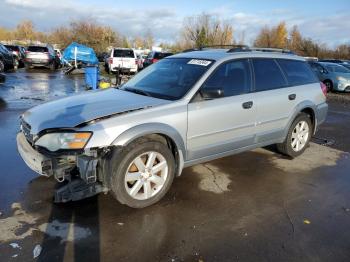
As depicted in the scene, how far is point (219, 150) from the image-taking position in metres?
4.63

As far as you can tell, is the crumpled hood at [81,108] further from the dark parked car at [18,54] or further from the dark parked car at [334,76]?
the dark parked car at [18,54]

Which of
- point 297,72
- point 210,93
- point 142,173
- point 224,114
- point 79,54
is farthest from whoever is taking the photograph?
point 79,54

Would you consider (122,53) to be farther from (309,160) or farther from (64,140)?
(64,140)

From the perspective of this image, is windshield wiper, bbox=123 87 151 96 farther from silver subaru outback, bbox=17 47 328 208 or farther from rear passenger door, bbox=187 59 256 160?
rear passenger door, bbox=187 59 256 160

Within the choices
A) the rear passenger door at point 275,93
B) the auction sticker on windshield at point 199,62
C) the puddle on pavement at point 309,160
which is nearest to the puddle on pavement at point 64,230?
the auction sticker on windshield at point 199,62

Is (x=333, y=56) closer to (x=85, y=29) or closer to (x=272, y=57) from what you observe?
(x=85, y=29)

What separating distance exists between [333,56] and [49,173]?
46.3 m

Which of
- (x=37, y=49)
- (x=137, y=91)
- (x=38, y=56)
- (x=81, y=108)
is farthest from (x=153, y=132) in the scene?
(x=37, y=49)

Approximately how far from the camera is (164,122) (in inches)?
155

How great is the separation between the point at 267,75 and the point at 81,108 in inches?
110

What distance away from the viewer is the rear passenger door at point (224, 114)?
4.27 meters

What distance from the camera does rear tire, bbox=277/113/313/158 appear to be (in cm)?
576

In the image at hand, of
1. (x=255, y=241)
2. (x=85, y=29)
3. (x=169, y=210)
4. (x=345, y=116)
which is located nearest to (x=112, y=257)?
(x=169, y=210)

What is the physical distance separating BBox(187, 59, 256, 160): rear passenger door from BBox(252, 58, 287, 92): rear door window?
7.0 inches
